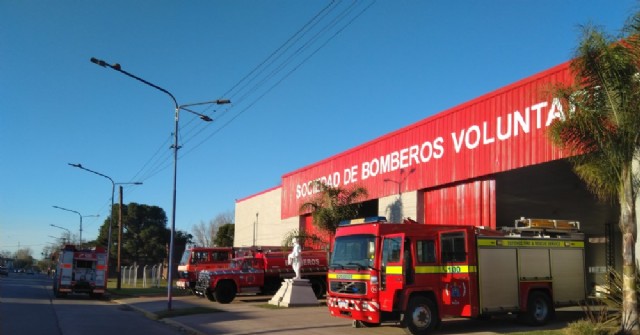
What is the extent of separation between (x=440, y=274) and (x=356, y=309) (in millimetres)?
2272

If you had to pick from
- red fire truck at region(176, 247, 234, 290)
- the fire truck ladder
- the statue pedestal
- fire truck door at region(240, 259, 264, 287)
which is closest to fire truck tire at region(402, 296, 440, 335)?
the fire truck ladder

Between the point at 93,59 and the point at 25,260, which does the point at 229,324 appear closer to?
the point at 93,59

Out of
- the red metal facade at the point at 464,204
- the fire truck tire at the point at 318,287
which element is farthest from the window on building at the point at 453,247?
the fire truck tire at the point at 318,287

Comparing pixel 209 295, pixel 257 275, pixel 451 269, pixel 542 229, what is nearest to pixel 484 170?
pixel 542 229

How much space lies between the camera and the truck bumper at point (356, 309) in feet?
46.2

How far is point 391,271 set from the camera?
551 inches

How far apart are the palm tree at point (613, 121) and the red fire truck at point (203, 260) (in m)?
20.2

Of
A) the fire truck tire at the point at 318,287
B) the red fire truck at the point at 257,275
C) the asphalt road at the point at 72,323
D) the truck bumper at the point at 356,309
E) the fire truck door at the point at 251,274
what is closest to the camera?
the truck bumper at the point at 356,309

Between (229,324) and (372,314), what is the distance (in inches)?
212

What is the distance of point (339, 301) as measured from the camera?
50.0 ft

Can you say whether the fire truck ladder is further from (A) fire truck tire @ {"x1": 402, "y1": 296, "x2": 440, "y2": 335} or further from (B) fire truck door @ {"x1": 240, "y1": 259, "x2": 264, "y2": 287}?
(B) fire truck door @ {"x1": 240, "y1": 259, "x2": 264, "y2": 287}

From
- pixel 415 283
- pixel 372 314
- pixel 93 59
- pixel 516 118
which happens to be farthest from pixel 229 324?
pixel 516 118

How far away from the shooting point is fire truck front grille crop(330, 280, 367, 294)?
566 inches

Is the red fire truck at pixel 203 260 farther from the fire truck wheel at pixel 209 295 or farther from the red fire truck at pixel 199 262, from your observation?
the fire truck wheel at pixel 209 295
